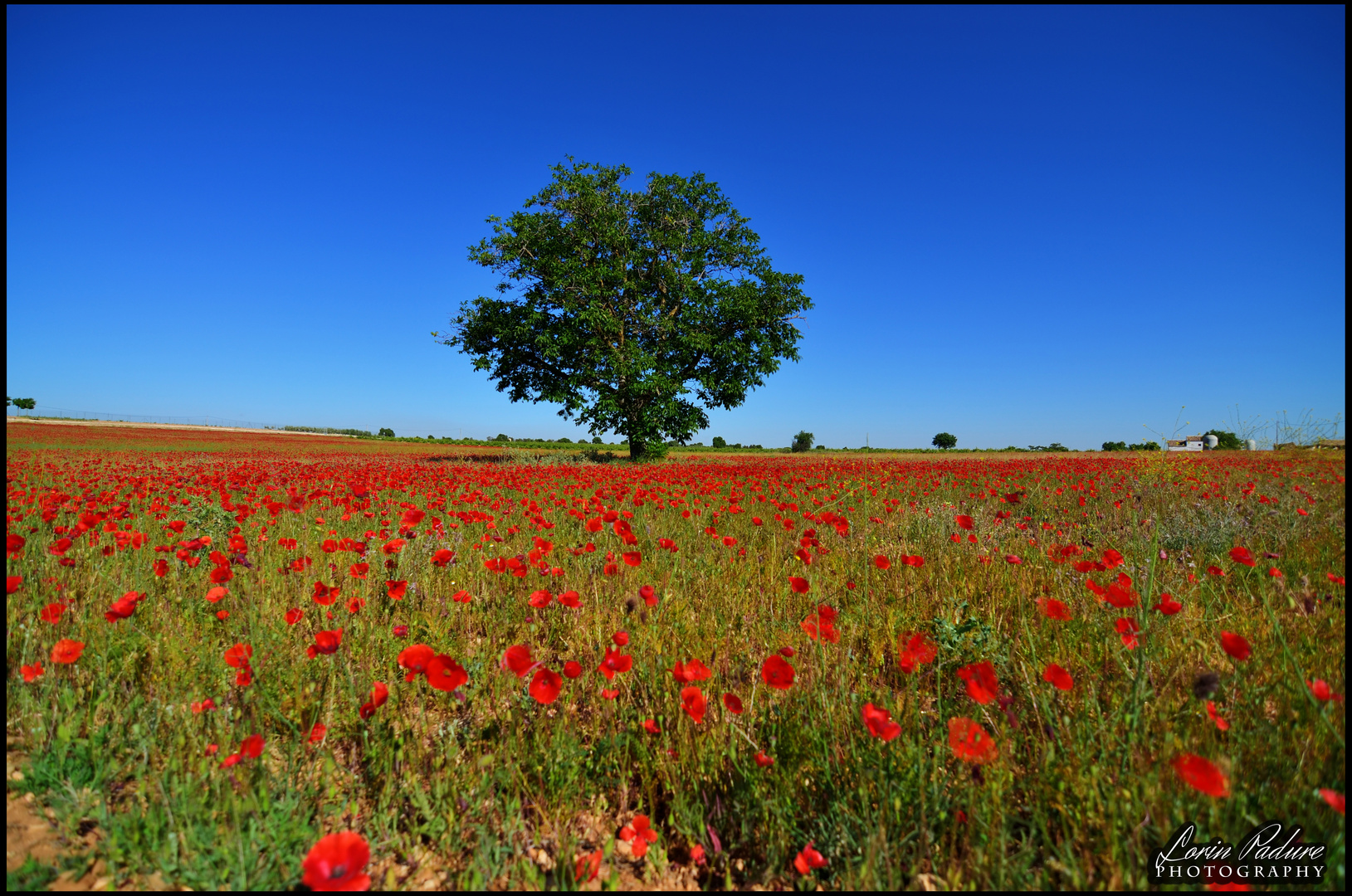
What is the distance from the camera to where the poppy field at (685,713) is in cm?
148

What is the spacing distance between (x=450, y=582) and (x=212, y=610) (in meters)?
1.19

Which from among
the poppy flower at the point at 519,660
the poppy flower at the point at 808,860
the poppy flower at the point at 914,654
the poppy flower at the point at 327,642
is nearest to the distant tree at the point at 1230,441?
the poppy flower at the point at 914,654

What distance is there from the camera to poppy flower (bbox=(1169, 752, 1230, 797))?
3.80 ft

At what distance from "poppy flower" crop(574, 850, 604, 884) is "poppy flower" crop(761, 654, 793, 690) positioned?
0.69 meters

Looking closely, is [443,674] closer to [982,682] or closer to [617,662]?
[617,662]

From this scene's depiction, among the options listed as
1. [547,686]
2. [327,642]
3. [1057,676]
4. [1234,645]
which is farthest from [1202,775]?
[327,642]

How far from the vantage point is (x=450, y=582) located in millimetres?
3492

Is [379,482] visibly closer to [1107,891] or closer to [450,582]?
[450,582]

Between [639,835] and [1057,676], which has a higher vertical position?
[1057,676]

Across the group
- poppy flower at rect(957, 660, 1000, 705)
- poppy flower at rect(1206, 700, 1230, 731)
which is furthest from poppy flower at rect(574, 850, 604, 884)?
poppy flower at rect(1206, 700, 1230, 731)

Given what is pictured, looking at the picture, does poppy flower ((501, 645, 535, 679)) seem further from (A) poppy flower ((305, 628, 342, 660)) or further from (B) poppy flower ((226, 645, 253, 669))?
(B) poppy flower ((226, 645, 253, 669))

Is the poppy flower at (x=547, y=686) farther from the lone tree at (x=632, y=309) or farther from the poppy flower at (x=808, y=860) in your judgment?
the lone tree at (x=632, y=309)

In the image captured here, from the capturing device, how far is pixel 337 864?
117cm

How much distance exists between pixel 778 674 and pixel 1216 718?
51.1 inches
